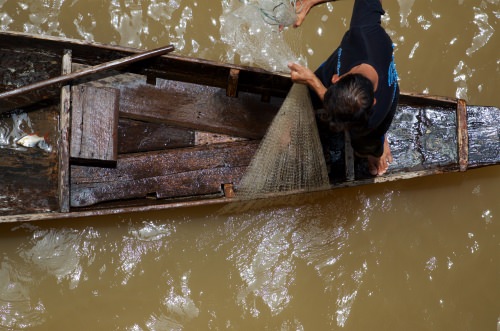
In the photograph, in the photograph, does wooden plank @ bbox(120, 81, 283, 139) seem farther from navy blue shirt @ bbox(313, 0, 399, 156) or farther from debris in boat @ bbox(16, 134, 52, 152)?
navy blue shirt @ bbox(313, 0, 399, 156)

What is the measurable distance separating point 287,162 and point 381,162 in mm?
798

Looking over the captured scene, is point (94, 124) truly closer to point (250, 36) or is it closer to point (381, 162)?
point (250, 36)

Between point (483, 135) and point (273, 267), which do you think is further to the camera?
point (273, 267)

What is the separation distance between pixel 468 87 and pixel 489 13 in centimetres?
88

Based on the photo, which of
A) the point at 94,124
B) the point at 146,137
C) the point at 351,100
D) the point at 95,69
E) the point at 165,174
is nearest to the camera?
the point at 351,100

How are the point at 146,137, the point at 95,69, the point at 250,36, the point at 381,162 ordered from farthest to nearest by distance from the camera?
the point at 250,36
the point at 146,137
the point at 381,162
the point at 95,69

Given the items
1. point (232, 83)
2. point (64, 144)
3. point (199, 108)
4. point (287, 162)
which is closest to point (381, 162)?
point (287, 162)

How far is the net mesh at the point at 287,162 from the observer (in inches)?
158

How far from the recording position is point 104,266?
4.55 m

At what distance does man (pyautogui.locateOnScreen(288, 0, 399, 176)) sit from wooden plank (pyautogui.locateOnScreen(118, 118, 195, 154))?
1.56 meters

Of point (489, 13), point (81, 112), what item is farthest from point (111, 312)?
point (489, 13)

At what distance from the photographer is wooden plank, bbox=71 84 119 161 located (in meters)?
4.02

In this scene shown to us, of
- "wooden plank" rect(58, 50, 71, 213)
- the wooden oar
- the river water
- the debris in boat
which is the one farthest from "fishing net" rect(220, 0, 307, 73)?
the debris in boat

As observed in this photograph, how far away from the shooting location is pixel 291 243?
15.5ft
